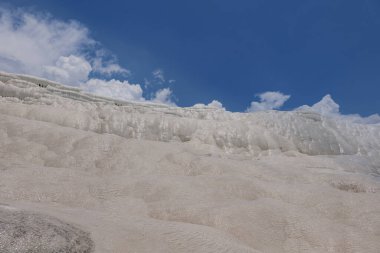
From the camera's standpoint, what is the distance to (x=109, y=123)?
4684cm

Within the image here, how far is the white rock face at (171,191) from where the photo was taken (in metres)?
14.1


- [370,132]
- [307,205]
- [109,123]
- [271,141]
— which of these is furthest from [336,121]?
[307,205]

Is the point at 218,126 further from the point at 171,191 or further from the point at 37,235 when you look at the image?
the point at 37,235

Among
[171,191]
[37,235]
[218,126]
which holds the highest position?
[218,126]

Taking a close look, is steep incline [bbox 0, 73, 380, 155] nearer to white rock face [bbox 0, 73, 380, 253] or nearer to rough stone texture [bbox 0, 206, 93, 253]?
white rock face [bbox 0, 73, 380, 253]

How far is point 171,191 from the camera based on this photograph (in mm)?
20297

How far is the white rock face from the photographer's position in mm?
14148

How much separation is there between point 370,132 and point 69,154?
3987 centimetres

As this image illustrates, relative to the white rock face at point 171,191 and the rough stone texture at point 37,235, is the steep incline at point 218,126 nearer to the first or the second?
the white rock face at point 171,191

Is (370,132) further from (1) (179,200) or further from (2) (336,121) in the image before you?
(1) (179,200)

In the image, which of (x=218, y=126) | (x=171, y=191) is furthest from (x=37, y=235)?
(x=218, y=126)

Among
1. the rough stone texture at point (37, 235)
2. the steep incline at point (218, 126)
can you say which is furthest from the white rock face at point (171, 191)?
the rough stone texture at point (37, 235)

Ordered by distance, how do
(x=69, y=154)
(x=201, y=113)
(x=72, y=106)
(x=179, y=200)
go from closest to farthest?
(x=179, y=200), (x=69, y=154), (x=72, y=106), (x=201, y=113)

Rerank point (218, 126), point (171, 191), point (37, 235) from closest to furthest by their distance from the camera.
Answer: point (37, 235), point (171, 191), point (218, 126)
